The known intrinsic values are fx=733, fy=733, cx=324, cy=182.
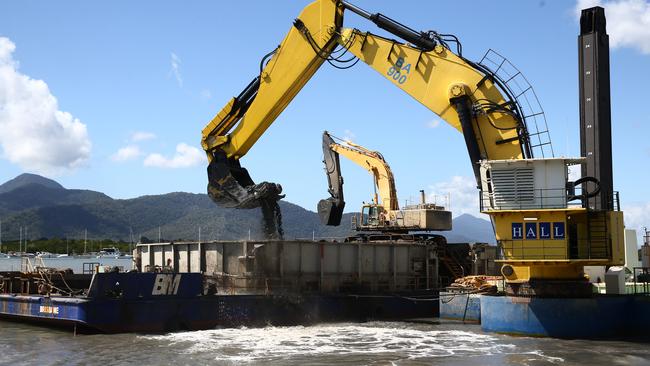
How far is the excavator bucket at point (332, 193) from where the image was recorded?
116ft

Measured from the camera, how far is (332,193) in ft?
119

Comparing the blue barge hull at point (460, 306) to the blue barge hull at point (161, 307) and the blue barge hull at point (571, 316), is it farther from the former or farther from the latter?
the blue barge hull at point (571, 316)

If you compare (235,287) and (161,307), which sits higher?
(235,287)

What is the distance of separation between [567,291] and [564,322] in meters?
1.01

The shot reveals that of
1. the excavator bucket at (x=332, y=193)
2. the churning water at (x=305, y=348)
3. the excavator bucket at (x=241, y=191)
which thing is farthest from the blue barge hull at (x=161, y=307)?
the excavator bucket at (x=332, y=193)

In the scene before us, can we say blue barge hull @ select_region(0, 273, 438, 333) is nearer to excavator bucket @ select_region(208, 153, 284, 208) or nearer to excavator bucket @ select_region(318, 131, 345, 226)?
excavator bucket @ select_region(208, 153, 284, 208)

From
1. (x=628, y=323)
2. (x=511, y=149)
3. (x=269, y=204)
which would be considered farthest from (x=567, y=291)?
(x=269, y=204)

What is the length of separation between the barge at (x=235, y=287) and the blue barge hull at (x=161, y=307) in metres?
0.03

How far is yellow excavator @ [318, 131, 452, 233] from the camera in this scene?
35375mm

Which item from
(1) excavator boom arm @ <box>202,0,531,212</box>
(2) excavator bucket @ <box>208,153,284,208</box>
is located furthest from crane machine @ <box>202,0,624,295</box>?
(2) excavator bucket @ <box>208,153,284,208</box>

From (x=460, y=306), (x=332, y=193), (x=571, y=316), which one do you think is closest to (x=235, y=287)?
(x=460, y=306)

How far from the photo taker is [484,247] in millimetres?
33938

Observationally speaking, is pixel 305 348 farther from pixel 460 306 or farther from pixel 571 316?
pixel 460 306

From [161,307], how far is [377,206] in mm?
15280
